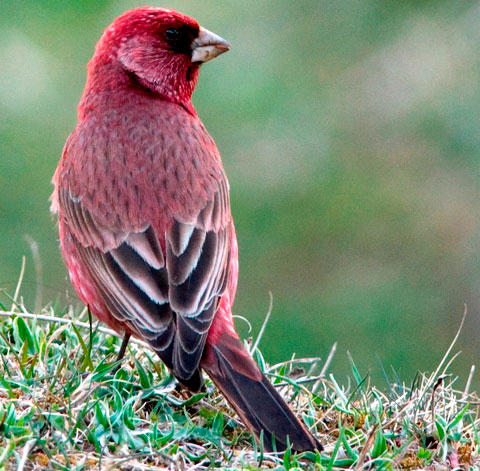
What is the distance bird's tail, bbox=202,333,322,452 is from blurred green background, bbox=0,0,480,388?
9.60 ft

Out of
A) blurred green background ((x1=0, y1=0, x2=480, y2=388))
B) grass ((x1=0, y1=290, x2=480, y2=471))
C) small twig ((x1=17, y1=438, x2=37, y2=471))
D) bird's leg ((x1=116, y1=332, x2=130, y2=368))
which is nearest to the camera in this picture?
small twig ((x1=17, y1=438, x2=37, y2=471))

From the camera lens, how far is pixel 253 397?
184 inches

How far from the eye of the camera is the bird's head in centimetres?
632

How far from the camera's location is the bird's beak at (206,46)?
640cm

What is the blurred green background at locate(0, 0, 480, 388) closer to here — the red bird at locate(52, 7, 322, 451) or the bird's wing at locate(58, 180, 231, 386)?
the red bird at locate(52, 7, 322, 451)

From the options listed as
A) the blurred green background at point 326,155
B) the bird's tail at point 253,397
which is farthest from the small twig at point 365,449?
the blurred green background at point 326,155

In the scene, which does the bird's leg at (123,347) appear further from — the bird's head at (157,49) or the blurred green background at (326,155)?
the blurred green background at (326,155)

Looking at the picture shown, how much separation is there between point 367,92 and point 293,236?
2.15 metres

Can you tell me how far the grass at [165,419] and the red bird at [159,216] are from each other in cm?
16

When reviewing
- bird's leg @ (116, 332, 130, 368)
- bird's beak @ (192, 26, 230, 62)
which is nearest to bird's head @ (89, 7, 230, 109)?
bird's beak @ (192, 26, 230, 62)

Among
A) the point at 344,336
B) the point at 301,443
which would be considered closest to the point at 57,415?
the point at 301,443

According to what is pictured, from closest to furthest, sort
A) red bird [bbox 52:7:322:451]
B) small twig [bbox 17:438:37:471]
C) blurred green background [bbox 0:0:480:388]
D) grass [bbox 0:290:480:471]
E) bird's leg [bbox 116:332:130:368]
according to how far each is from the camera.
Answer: small twig [bbox 17:438:37:471], grass [bbox 0:290:480:471], red bird [bbox 52:7:322:451], bird's leg [bbox 116:332:130:368], blurred green background [bbox 0:0:480:388]

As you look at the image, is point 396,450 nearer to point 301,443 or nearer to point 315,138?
point 301,443

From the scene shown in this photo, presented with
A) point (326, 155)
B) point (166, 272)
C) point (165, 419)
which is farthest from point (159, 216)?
point (326, 155)
